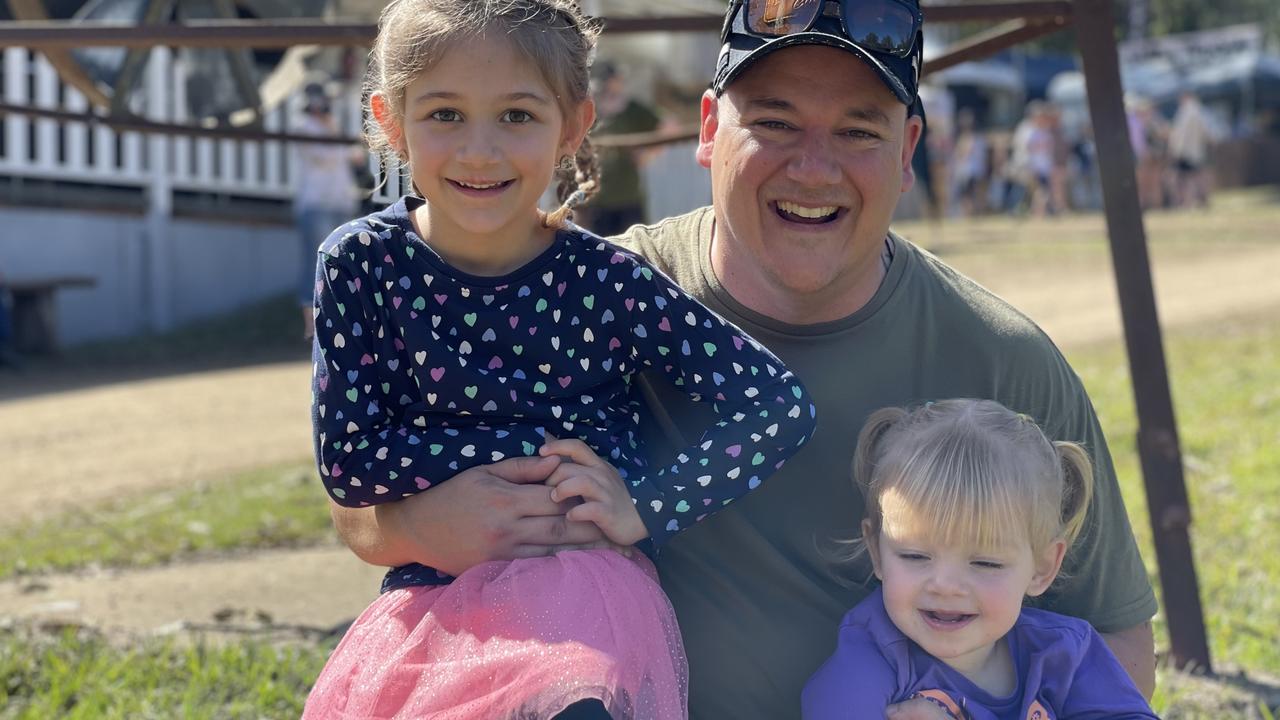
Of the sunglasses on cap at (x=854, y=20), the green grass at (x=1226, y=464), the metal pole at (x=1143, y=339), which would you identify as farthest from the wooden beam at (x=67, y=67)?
the green grass at (x=1226, y=464)

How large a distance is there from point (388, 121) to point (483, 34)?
265 millimetres

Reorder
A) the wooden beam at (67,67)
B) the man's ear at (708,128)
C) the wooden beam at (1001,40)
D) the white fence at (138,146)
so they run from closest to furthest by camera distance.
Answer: the man's ear at (708,128) < the wooden beam at (1001,40) < the wooden beam at (67,67) < the white fence at (138,146)

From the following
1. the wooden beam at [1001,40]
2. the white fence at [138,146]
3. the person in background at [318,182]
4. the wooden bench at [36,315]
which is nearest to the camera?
the wooden beam at [1001,40]

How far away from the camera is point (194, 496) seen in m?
6.34

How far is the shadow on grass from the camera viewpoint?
32.4 ft

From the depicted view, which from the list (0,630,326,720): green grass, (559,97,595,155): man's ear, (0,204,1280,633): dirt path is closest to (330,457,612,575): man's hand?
(559,97,595,155): man's ear

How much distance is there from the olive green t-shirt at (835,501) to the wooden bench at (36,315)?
938 cm

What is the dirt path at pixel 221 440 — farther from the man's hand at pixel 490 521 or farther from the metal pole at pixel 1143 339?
the metal pole at pixel 1143 339

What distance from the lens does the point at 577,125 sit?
2443 mm

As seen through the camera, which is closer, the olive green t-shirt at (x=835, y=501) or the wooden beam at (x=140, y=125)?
the olive green t-shirt at (x=835, y=501)

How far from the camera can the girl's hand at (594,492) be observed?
2.22 metres

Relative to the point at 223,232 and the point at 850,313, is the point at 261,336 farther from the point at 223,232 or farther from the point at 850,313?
the point at 850,313

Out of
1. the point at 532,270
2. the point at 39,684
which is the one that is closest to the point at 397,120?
the point at 532,270

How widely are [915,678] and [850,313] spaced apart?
696 mm
